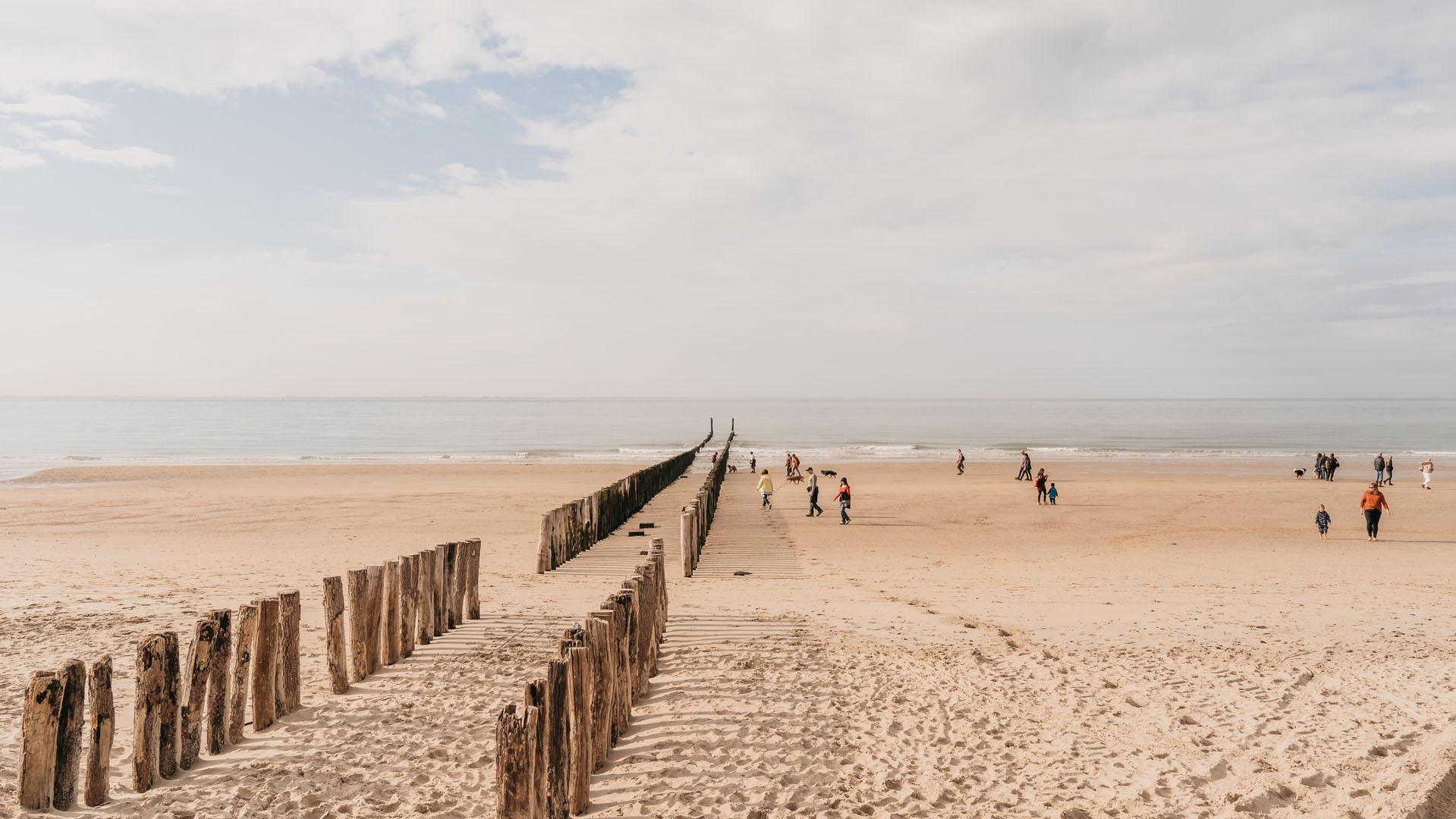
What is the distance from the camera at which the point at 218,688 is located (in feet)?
18.2

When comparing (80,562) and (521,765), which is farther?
(80,562)

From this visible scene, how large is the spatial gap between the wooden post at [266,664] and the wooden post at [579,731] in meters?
2.45

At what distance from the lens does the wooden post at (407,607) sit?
770cm

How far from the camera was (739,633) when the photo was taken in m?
8.78

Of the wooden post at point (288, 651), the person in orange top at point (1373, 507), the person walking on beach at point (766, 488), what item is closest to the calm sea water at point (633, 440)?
the person walking on beach at point (766, 488)

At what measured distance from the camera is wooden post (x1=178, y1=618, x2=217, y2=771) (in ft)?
17.4

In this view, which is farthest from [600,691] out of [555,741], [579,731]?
[555,741]

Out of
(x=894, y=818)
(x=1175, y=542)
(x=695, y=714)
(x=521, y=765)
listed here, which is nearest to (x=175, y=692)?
(x=521, y=765)

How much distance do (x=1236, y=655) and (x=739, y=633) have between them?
4.74 m

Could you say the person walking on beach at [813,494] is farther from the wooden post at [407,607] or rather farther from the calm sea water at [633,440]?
the calm sea water at [633,440]

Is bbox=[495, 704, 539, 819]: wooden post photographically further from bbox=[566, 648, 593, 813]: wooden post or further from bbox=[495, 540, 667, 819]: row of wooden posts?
bbox=[566, 648, 593, 813]: wooden post

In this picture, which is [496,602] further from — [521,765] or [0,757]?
[521,765]

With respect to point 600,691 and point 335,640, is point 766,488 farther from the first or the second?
point 600,691

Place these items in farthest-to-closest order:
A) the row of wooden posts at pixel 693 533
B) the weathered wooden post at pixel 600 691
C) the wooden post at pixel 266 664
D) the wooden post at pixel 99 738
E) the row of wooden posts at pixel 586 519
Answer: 1. the row of wooden posts at pixel 586 519
2. the row of wooden posts at pixel 693 533
3. the wooden post at pixel 266 664
4. the weathered wooden post at pixel 600 691
5. the wooden post at pixel 99 738
